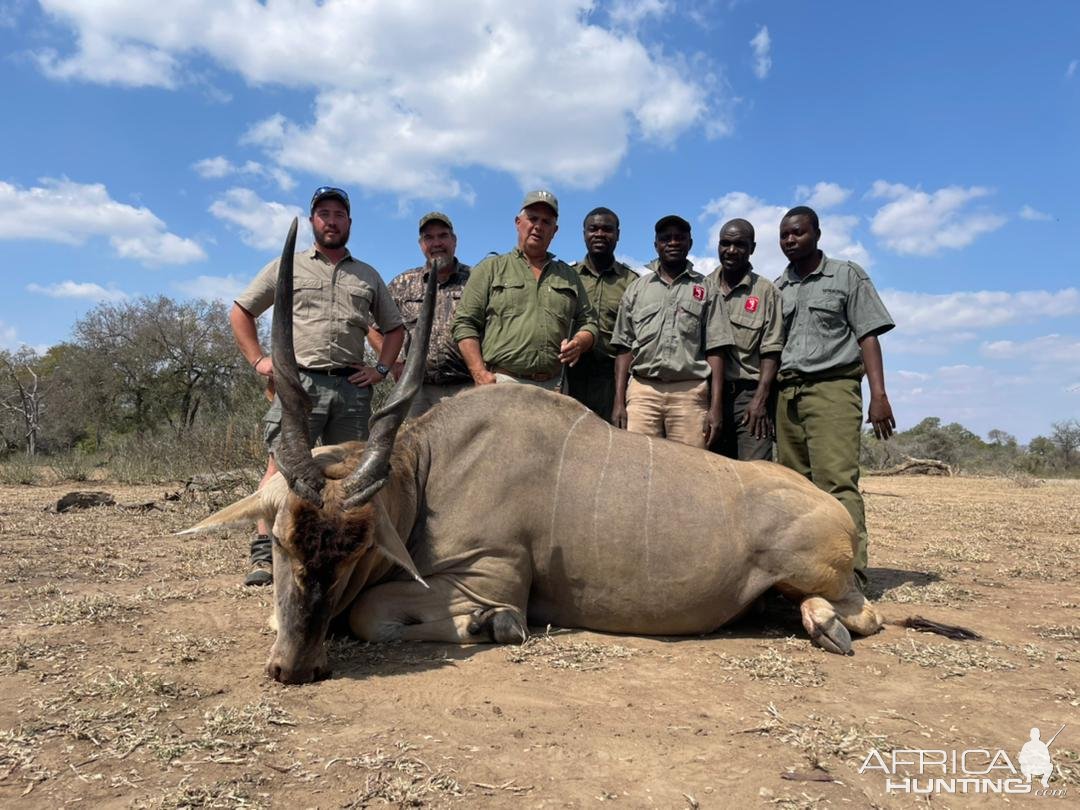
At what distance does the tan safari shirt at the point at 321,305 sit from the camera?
5.96 meters

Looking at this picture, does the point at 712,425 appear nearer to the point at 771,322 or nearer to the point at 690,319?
the point at 690,319

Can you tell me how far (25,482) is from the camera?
1432cm

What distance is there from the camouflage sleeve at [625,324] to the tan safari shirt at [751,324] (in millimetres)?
696

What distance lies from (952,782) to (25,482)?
51.8ft

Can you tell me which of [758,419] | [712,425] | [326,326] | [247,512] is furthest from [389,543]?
[758,419]

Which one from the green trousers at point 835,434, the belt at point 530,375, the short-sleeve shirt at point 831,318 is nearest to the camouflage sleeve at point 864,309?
the short-sleeve shirt at point 831,318

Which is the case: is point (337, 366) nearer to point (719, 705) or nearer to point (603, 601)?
point (603, 601)

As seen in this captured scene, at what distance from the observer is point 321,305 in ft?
19.7

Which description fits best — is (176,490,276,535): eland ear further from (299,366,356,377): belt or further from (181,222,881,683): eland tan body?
(299,366,356,377): belt

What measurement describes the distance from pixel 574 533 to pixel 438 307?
351 cm

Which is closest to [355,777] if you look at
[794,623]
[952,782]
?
[952,782]

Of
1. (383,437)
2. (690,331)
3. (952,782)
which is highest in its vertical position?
(690,331)

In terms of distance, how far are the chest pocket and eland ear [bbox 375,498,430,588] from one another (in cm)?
325

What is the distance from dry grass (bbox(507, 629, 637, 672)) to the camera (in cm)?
418
